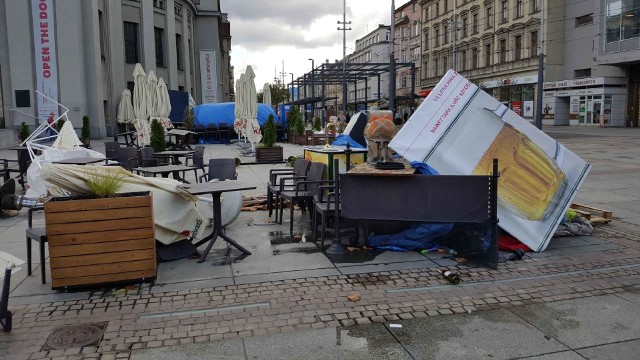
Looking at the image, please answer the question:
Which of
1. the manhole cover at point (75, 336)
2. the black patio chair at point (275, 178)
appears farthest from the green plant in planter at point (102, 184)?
the black patio chair at point (275, 178)

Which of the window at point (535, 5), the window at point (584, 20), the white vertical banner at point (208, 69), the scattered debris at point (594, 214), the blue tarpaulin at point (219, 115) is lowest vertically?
the scattered debris at point (594, 214)

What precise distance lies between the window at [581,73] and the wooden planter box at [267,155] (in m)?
36.5

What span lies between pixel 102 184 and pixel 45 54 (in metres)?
26.2

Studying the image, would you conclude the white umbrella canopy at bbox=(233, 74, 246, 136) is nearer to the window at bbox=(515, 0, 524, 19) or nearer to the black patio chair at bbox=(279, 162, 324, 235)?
the black patio chair at bbox=(279, 162, 324, 235)

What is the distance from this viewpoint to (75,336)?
4277 millimetres

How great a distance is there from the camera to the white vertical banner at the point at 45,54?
27344 millimetres

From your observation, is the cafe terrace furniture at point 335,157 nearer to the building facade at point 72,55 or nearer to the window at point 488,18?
the building facade at point 72,55

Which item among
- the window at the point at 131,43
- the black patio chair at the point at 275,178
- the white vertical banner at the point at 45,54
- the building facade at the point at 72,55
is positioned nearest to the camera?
the black patio chair at the point at 275,178

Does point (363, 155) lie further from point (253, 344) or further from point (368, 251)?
point (253, 344)

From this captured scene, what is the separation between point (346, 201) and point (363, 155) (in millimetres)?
2418

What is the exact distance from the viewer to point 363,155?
8.66 metres

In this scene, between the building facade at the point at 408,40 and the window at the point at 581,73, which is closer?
the window at the point at 581,73

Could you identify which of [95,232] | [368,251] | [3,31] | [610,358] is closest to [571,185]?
[368,251]

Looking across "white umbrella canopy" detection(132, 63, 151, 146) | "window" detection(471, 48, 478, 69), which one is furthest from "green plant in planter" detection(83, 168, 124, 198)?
"window" detection(471, 48, 478, 69)
